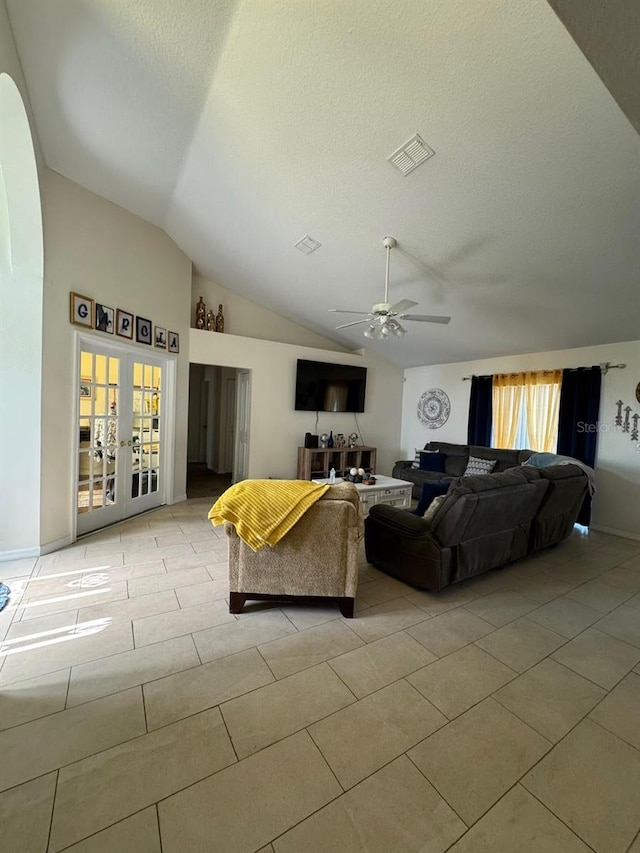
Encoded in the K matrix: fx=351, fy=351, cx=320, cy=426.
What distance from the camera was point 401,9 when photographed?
1695 mm

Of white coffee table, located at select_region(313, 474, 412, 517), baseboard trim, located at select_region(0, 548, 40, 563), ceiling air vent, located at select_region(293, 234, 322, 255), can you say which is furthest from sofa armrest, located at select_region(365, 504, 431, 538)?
baseboard trim, located at select_region(0, 548, 40, 563)

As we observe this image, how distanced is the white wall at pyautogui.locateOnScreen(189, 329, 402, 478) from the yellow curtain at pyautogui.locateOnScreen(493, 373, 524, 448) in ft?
6.88

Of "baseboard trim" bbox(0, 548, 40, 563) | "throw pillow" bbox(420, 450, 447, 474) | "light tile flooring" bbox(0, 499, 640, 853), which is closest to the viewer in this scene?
"light tile flooring" bbox(0, 499, 640, 853)

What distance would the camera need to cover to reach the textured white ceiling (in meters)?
1.84

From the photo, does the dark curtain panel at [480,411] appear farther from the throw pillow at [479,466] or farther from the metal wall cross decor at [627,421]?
the metal wall cross decor at [627,421]

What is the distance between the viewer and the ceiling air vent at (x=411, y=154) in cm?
234

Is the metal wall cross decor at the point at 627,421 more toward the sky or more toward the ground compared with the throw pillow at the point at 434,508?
more toward the sky

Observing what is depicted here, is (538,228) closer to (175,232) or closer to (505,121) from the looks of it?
(505,121)

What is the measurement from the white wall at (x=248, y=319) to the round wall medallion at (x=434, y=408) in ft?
7.16

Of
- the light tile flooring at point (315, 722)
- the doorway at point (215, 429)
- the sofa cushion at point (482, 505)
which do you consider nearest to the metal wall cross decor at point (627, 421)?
the sofa cushion at point (482, 505)

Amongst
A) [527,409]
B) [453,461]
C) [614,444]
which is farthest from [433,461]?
[614,444]

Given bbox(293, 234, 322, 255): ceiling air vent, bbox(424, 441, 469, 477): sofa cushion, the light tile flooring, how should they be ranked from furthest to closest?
bbox(424, 441, 469, 477): sofa cushion → bbox(293, 234, 322, 255): ceiling air vent → the light tile flooring

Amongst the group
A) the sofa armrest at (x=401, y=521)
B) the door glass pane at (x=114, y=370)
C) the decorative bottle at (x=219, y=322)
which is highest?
the decorative bottle at (x=219, y=322)

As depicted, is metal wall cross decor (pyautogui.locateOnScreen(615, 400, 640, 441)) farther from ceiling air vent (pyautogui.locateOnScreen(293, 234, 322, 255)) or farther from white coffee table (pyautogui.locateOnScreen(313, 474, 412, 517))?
ceiling air vent (pyautogui.locateOnScreen(293, 234, 322, 255))
